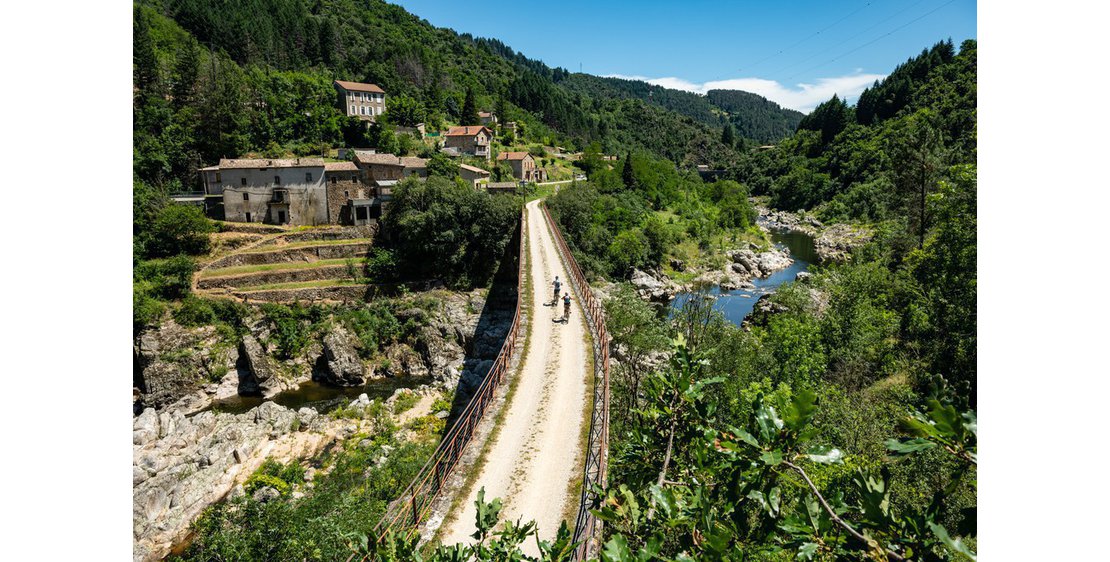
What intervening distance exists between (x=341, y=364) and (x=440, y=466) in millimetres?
16745

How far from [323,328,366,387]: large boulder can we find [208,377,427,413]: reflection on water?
1.28ft

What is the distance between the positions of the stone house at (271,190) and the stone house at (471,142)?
81.2ft

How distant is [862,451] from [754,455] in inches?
469

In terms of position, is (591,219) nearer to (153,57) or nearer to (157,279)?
(157,279)

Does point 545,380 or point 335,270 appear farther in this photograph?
point 335,270

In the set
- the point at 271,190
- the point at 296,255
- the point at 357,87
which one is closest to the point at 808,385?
the point at 296,255

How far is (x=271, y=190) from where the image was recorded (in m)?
36.5

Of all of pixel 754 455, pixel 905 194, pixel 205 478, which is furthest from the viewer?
pixel 905 194

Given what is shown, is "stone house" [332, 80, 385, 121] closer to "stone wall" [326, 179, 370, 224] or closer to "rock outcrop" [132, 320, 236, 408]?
"stone wall" [326, 179, 370, 224]

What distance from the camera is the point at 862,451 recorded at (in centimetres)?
1207

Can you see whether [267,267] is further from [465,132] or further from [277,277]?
[465,132]

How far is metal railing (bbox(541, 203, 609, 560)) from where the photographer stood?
6723 millimetres

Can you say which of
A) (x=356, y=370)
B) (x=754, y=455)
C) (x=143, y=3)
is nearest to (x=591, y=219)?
(x=356, y=370)

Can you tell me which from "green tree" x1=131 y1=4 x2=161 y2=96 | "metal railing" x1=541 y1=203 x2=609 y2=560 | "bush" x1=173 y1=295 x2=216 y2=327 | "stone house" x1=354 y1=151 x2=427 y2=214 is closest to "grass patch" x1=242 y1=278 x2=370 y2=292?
"bush" x1=173 y1=295 x2=216 y2=327
